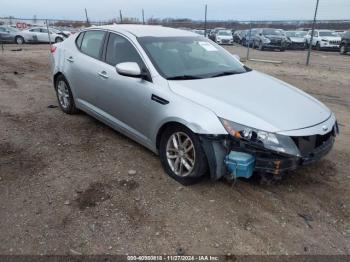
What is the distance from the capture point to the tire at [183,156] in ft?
11.5

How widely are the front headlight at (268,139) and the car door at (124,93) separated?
1163mm

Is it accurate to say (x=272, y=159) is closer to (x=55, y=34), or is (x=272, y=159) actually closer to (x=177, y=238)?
(x=177, y=238)

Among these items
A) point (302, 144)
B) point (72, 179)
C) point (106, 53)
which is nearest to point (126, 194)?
point (72, 179)

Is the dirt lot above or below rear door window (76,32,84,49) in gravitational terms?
below

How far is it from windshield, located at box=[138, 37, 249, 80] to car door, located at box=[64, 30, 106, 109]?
901 mm

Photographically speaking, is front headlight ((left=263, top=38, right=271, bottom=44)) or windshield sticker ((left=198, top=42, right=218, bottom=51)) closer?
windshield sticker ((left=198, top=42, right=218, bottom=51))

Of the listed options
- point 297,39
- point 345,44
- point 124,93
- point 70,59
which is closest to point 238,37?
point 297,39

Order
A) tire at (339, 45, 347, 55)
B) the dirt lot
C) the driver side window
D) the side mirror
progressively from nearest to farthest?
the dirt lot → the side mirror → the driver side window → tire at (339, 45, 347, 55)

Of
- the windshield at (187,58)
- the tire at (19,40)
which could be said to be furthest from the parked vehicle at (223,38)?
the windshield at (187,58)

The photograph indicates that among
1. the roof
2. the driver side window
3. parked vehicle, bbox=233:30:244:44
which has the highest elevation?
the roof

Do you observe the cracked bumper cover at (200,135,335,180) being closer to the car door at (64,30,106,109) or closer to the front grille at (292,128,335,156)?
the front grille at (292,128,335,156)

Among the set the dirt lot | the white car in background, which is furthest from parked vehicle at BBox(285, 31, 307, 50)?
the dirt lot

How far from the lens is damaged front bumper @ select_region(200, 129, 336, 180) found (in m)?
3.25

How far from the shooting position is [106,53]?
15.8 ft
